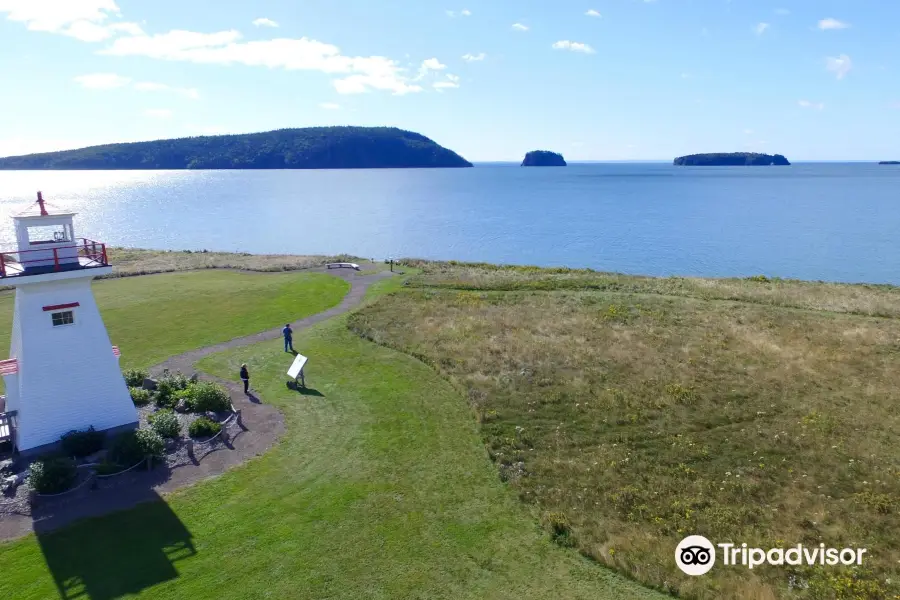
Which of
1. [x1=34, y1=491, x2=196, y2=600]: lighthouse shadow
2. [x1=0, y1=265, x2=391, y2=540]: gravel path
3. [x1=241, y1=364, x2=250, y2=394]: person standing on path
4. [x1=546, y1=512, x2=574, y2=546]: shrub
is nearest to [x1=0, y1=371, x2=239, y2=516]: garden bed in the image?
[x1=0, y1=265, x2=391, y2=540]: gravel path

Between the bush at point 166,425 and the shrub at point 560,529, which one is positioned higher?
the bush at point 166,425

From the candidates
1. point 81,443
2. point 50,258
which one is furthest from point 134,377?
point 50,258

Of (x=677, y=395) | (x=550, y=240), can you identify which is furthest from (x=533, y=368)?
(x=550, y=240)

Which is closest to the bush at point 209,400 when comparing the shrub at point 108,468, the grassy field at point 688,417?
the shrub at point 108,468

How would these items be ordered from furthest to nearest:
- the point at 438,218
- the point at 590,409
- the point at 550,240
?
the point at 438,218 → the point at 550,240 → the point at 590,409

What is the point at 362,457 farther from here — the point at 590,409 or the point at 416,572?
the point at 590,409

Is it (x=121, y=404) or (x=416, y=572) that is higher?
(x=121, y=404)

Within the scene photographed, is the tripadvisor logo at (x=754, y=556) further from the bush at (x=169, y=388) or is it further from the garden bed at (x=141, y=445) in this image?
the bush at (x=169, y=388)
